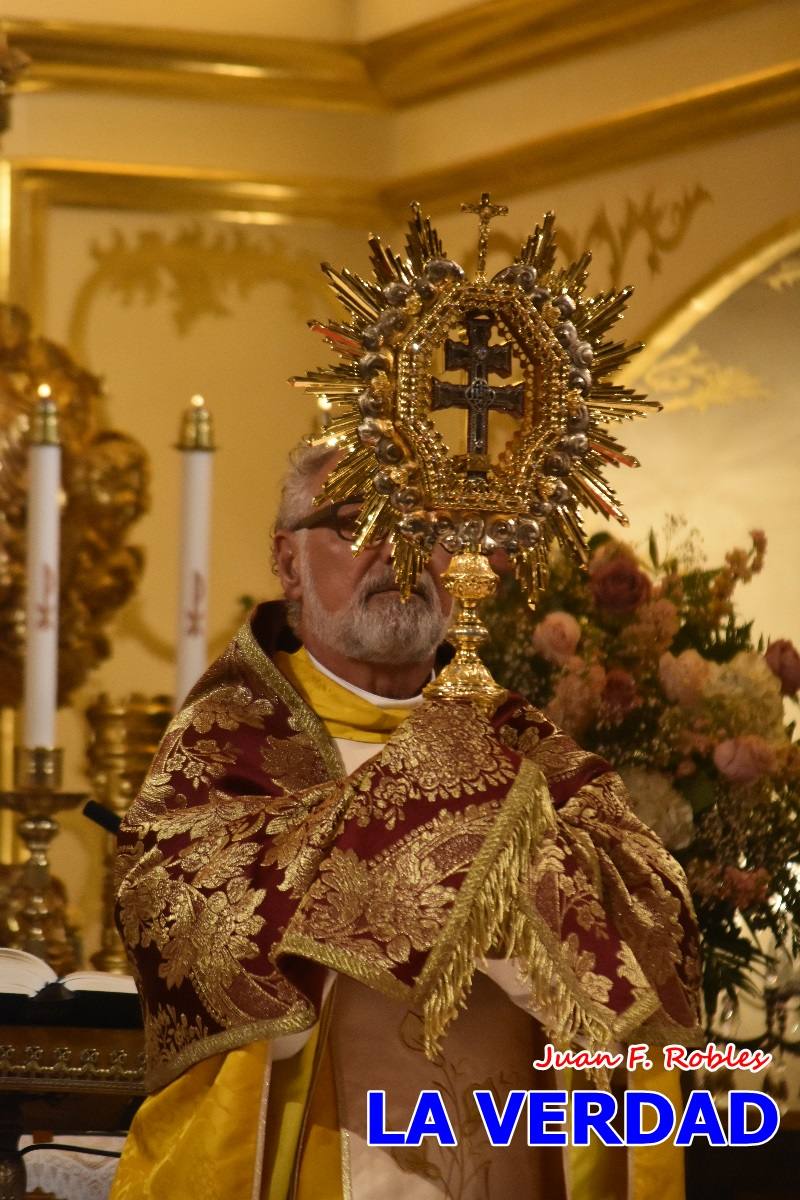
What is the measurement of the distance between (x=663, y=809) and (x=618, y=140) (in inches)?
73.5

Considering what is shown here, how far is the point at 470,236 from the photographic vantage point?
4906 mm

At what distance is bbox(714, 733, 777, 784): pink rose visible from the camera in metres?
3.15

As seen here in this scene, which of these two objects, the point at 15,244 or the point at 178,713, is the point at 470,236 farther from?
the point at 178,713

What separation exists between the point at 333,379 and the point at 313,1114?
900mm

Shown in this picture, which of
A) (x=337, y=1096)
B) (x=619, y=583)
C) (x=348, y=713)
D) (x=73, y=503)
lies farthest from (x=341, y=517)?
(x=73, y=503)

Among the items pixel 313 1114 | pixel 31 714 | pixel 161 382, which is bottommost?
pixel 313 1114

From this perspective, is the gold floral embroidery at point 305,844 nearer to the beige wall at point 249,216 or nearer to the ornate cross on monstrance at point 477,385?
the ornate cross on monstrance at point 477,385

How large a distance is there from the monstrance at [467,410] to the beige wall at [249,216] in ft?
6.32

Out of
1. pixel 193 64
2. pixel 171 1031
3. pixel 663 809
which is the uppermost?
pixel 193 64

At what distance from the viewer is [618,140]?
4.56 meters

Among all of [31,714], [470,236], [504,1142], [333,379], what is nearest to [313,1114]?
[504,1142]

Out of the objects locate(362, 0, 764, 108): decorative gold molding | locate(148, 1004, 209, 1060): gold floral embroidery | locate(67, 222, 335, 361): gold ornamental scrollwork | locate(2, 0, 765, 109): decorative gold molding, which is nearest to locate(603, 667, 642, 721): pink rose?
locate(148, 1004, 209, 1060): gold floral embroidery

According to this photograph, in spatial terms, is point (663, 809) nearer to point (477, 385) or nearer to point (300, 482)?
point (300, 482)

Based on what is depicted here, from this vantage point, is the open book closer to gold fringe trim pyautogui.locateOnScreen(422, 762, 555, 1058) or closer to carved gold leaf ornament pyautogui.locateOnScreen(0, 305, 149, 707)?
gold fringe trim pyautogui.locateOnScreen(422, 762, 555, 1058)
